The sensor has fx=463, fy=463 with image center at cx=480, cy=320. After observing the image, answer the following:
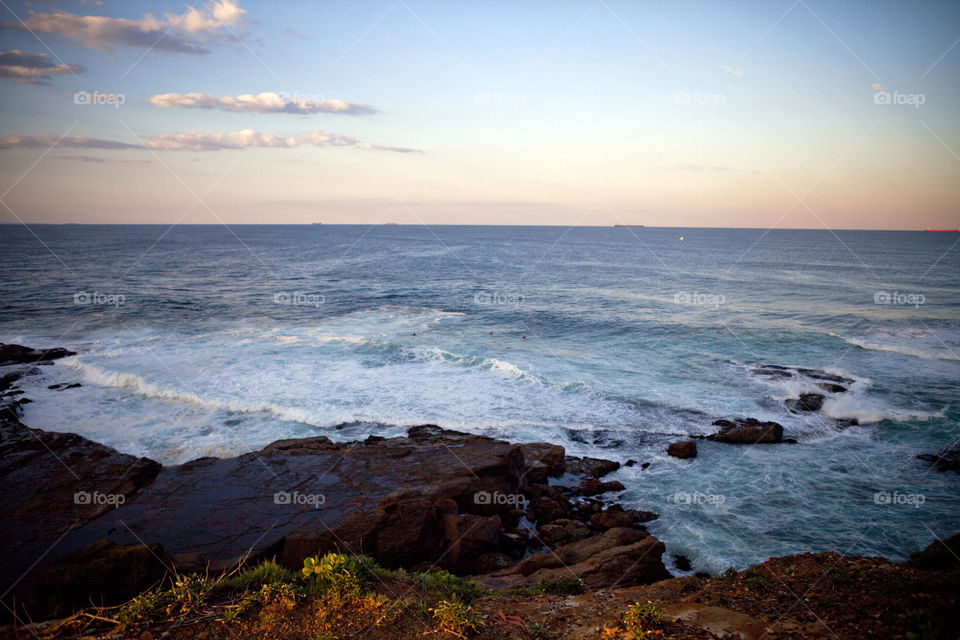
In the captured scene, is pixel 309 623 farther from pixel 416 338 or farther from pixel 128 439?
pixel 416 338

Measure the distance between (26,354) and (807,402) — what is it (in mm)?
38935

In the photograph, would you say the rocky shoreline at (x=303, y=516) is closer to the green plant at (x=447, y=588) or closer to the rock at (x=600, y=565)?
the rock at (x=600, y=565)

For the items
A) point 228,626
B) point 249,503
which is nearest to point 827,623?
point 228,626

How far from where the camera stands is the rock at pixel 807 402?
783 inches

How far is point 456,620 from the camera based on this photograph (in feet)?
18.3

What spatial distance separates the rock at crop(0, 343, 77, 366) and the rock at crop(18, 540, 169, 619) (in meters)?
23.1

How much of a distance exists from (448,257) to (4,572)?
75.9 meters

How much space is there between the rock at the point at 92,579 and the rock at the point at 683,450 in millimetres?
14918

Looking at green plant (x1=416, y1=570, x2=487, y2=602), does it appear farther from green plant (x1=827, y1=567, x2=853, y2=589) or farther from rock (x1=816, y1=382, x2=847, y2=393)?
rock (x1=816, y1=382, x2=847, y2=393)

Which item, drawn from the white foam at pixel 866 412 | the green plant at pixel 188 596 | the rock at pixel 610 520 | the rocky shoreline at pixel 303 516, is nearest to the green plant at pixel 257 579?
the green plant at pixel 188 596

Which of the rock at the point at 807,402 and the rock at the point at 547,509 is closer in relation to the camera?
the rock at the point at 547,509

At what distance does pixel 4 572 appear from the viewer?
827cm

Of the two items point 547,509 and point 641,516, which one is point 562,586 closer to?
point 547,509

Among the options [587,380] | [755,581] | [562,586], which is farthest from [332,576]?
[587,380]
